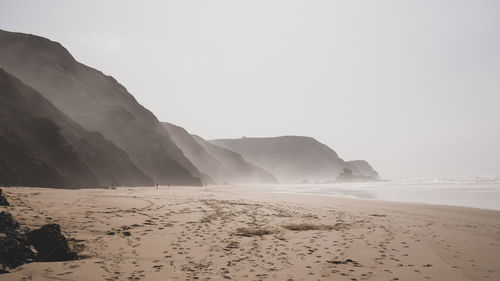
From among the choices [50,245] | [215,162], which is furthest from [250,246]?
[215,162]

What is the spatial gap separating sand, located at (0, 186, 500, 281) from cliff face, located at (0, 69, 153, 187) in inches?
799

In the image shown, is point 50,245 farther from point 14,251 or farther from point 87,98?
point 87,98

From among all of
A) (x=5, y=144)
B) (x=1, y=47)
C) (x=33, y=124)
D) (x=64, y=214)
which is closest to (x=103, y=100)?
(x=1, y=47)

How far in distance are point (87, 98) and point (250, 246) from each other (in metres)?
60.9

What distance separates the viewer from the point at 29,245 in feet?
19.2

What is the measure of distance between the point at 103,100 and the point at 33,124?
3138 cm

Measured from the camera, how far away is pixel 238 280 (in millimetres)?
5184

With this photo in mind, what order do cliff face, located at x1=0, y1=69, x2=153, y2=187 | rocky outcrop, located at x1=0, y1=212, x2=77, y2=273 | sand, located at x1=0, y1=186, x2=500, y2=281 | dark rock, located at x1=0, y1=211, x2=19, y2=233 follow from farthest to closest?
1. cliff face, located at x1=0, y1=69, x2=153, y2=187
2. dark rock, located at x1=0, y1=211, x2=19, y2=233
3. sand, located at x1=0, y1=186, x2=500, y2=281
4. rocky outcrop, located at x1=0, y1=212, x2=77, y2=273

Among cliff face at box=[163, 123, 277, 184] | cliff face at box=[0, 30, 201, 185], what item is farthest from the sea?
cliff face at box=[163, 123, 277, 184]

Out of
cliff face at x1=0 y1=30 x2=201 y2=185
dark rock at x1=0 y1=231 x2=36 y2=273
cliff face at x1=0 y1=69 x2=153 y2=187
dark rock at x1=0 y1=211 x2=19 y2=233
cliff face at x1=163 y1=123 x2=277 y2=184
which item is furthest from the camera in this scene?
cliff face at x1=163 y1=123 x2=277 y2=184

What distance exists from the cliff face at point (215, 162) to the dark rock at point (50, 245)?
256 feet

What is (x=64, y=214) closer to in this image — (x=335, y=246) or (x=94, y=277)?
(x=94, y=277)

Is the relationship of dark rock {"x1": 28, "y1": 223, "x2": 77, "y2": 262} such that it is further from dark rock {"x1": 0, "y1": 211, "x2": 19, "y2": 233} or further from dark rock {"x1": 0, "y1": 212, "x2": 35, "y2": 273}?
dark rock {"x1": 0, "y1": 211, "x2": 19, "y2": 233}

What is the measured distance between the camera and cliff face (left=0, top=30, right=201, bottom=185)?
51.6 metres
